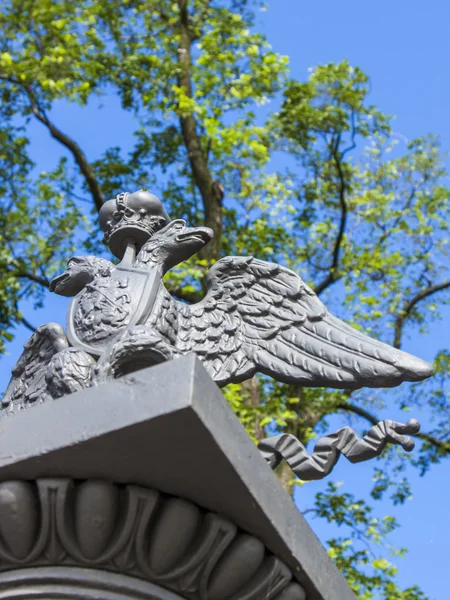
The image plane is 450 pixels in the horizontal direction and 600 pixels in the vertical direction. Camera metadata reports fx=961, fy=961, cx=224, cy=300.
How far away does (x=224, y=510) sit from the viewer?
2.95 meters

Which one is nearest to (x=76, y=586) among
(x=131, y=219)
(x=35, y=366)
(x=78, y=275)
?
(x=35, y=366)

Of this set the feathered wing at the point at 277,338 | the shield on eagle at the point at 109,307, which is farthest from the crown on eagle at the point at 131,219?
the feathered wing at the point at 277,338

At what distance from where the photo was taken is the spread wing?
13.8ft

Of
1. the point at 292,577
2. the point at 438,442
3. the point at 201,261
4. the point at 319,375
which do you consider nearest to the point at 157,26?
the point at 201,261

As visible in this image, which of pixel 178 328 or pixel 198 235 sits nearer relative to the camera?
pixel 178 328

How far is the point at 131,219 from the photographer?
182 inches

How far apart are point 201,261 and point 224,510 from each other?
9.44 metres

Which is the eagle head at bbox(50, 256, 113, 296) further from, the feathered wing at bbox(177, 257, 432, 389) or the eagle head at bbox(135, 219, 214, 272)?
the feathered wing at bbox(177, 257, 432, 389)

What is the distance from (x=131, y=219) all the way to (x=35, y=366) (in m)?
0.84

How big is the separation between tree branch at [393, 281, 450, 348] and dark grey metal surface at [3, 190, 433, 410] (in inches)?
419

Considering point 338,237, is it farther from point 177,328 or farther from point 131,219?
point 177,328

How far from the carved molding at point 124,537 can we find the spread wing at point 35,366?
3.91 feet

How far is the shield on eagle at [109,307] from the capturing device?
4070 mm

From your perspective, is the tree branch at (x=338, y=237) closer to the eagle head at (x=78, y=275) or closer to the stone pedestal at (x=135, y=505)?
the eagle head at (x=78, y=275)
